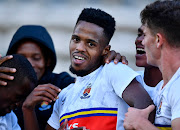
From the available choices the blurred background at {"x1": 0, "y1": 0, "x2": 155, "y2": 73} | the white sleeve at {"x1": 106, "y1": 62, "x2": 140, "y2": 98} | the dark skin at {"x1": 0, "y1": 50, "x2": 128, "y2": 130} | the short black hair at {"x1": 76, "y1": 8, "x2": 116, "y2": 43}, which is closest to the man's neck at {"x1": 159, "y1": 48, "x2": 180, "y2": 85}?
the white sleeve at {"x1": 106, "y1": 62, "x2": 140, "y2": 98}

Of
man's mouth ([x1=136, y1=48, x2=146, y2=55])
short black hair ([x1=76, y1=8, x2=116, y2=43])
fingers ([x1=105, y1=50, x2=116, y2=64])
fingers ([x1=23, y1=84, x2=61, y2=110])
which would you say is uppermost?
short black hair ([x1=76, y1=8, x2=116, y2=43])

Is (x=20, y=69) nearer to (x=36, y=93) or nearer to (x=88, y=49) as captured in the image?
(x=36, y=93)

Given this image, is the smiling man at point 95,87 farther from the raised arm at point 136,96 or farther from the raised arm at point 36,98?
the raised arm at point 36,98

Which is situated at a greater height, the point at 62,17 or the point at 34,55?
the point at 62,17

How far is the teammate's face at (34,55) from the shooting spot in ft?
15.8

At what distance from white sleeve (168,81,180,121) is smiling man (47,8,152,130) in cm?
35

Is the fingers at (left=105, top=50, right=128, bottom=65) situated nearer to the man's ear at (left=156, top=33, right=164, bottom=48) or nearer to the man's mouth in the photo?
the man's mouth

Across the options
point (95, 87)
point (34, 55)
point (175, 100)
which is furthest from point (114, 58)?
point (34, 55)

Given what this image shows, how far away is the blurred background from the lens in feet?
26.0

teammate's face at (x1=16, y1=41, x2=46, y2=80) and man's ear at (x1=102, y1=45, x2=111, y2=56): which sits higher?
man's ear at (x1=102, y1=45, x2=111, y2=56)

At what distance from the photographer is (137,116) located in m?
2.92

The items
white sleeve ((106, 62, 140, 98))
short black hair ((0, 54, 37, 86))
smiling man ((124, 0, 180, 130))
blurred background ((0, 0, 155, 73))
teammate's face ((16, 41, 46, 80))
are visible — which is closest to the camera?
smiling man ((124, 0, 180, 130))

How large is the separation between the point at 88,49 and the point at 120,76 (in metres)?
0.48

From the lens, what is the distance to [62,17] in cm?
809
